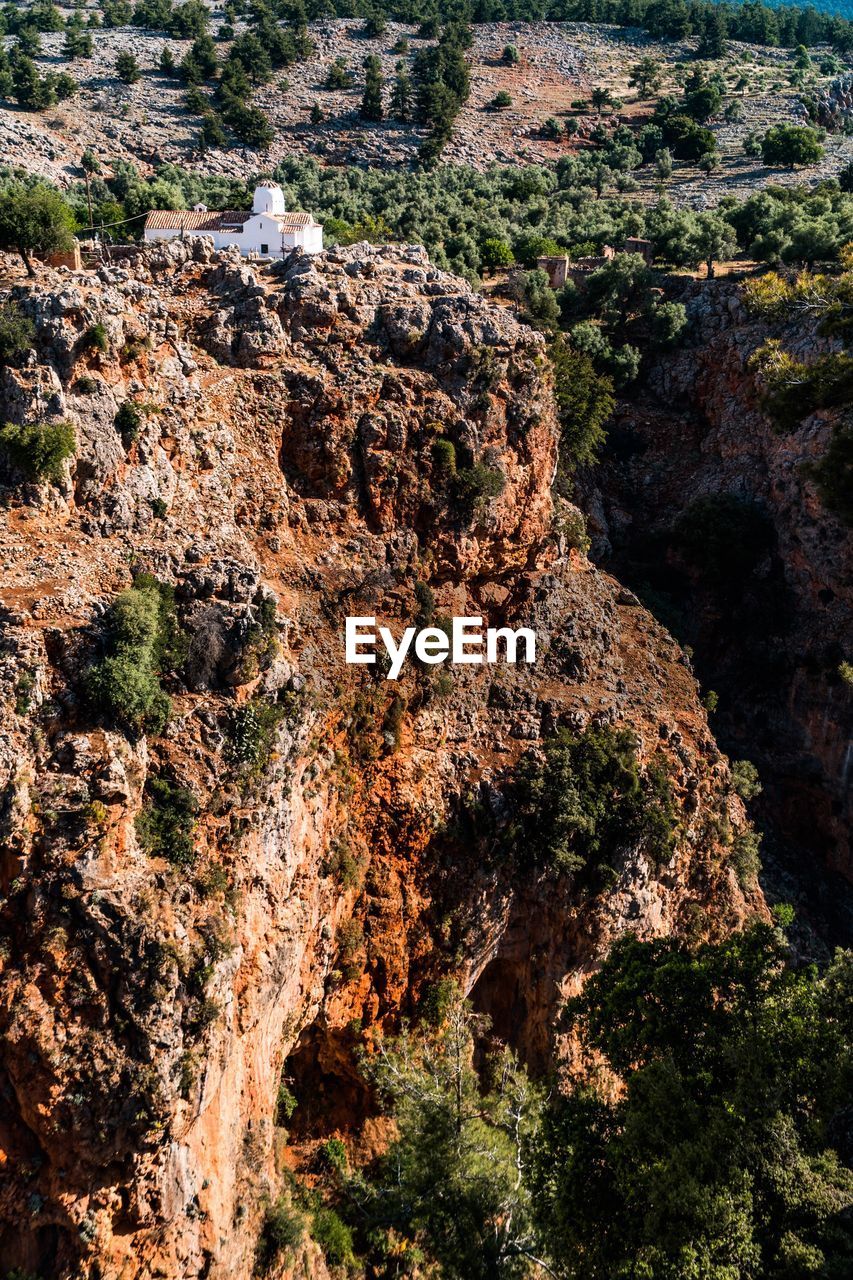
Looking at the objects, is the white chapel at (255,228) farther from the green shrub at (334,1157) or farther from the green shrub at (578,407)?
the green shrub at (334,1157)

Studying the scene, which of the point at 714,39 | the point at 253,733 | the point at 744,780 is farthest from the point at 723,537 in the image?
the point at 714,39

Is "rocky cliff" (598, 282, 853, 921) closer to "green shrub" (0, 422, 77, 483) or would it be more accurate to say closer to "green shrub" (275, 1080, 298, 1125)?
"green shrub" (275, 1080, 298, 1125)

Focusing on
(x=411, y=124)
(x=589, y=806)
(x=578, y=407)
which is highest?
(x=411, y=124)

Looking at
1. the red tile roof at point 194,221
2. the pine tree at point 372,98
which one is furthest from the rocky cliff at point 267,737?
the pine tree at point 372,98

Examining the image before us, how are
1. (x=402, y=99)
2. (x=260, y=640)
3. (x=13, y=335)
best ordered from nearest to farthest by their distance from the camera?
(x=13, y=335)
(x=260, y=640)
(x=402, y=99)

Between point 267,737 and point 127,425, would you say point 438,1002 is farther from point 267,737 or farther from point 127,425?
point 127,425
